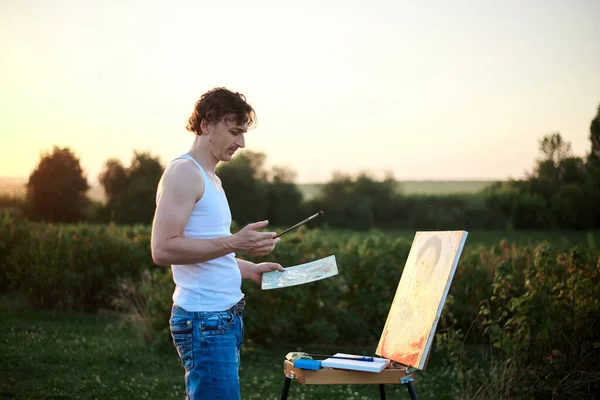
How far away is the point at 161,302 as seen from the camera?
7.82 meters

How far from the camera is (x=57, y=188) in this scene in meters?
15.5

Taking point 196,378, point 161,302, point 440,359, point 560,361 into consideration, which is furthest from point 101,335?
point 196,378

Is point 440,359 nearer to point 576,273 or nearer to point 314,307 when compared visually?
point 314,307

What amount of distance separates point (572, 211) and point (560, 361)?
47.7ft

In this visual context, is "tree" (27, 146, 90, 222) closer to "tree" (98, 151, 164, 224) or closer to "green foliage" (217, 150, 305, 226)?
"tree" (98, 151, 164, 224)

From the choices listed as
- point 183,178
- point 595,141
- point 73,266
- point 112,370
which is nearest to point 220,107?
point 183,178

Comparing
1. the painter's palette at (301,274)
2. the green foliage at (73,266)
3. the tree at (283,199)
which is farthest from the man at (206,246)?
the tree at (283,199)

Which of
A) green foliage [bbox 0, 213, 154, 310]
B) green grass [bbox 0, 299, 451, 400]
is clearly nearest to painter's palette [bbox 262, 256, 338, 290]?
green grass [bbox 0, 299, 451, 400]

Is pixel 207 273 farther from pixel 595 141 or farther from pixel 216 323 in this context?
pixel 595 141

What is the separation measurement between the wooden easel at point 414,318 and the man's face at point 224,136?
3.77ft

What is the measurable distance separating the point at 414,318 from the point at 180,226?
1.52 metres

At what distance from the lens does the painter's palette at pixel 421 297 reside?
128 inches

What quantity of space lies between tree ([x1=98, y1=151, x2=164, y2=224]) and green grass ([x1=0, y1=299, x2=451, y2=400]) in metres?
7.47

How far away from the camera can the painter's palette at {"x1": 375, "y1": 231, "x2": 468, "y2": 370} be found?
325cm
